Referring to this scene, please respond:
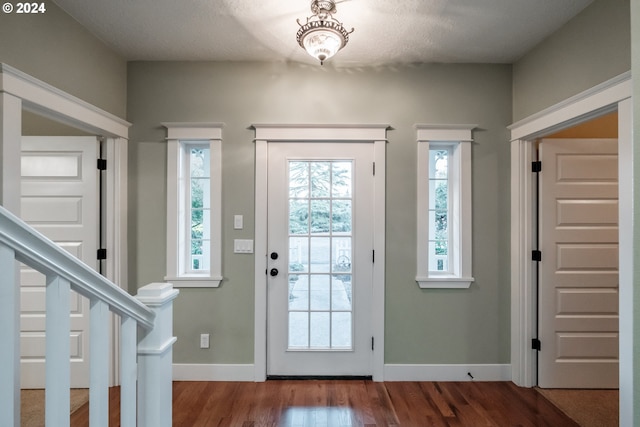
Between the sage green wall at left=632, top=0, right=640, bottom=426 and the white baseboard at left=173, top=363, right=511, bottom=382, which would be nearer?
the sage green wall at left=632, top=0, right=640, bottom=426

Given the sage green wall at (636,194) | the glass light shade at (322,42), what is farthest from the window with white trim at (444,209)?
the sage green wall at (636,194)

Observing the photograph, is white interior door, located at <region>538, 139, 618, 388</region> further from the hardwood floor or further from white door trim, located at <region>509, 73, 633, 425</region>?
the hardwood floor

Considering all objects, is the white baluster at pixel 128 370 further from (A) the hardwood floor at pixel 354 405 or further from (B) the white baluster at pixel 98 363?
(A) the hardwood floor at pixel 354 405

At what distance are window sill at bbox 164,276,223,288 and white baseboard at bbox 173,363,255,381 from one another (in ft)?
2.15

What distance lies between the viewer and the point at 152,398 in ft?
3.72

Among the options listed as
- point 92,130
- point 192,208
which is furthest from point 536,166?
point 92,130

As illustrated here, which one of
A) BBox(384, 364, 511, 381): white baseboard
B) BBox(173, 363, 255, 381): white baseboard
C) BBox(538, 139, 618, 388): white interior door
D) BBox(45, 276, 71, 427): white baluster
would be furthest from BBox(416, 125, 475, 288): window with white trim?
BBox(45, 276, 71, 427): white baluster

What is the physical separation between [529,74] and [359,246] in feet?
Answer: 6.26

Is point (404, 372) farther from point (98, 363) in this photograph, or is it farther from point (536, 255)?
point (98, 363)

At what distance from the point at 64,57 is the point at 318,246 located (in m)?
2.16

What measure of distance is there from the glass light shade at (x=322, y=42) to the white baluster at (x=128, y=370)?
1.71 meters

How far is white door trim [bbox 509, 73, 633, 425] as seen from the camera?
1.75 metres

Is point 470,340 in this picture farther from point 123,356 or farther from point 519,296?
point 123,356

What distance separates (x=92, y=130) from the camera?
2318mm
